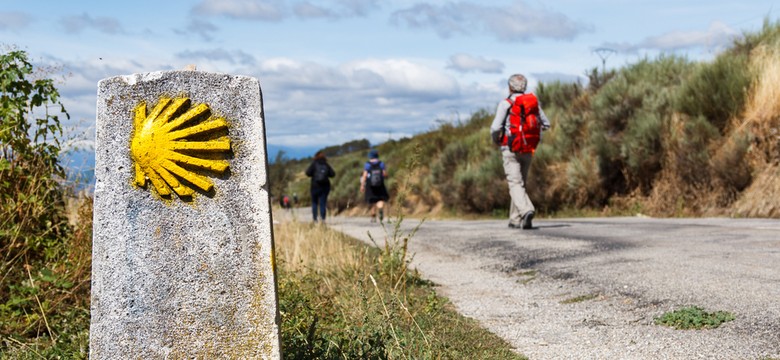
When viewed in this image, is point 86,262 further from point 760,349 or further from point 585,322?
point 760,349

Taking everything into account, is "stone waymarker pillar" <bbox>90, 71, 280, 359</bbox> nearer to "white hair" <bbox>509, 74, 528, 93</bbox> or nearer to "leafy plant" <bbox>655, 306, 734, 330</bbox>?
"leafy plant" <bbox>655, 306, 734, 330</bbox>

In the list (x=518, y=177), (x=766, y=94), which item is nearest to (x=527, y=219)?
(x=518, y=177)

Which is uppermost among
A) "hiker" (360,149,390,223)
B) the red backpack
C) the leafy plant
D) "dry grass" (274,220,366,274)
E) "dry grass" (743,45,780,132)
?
"dry grass" (743,45,780,132)

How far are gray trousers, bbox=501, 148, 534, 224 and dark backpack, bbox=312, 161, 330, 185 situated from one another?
18.9ft

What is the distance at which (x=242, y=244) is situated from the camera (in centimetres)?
362

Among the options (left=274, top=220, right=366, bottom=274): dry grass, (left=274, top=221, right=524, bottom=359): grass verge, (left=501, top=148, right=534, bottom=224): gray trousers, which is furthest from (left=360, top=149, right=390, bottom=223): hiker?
(left=274, top=221, right=524, bottom=359): grass verge

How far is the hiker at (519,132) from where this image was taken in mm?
12039

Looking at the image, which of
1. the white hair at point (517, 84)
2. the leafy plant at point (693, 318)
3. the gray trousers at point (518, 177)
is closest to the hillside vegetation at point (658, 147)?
the gray trousers at point (518, 177)

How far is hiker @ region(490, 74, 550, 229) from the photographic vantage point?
12039mm

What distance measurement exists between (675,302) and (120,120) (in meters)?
4.18

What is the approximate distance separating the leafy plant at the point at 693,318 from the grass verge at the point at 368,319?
44.5 inches

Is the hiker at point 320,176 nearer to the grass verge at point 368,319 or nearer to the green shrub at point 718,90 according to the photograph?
the green shrub at point 718,90

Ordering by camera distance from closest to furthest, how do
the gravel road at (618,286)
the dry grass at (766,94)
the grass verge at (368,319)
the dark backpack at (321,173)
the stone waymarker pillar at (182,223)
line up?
1. the stone waymarker pillar at (182,223)
2. the grass verge at (368,319)
3. the gravel road at (618,286)
4. the dry grass at (766,94)
5. the dark backpack at (321,173)

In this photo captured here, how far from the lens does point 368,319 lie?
5.06 metres
